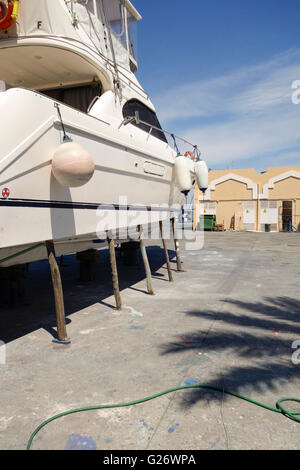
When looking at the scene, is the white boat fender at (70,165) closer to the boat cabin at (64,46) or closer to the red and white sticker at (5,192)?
the red and white sticker at (5,192)

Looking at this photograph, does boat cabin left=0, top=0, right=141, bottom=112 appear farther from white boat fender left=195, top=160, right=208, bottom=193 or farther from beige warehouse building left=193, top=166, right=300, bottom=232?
beige warehouse building left=193, top=166, right=300, bottom=232

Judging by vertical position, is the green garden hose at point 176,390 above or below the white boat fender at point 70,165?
below

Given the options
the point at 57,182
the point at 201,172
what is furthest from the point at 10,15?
the point at 201,172

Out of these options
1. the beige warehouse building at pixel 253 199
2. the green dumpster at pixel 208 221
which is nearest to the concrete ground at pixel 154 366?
the green dumpster at pixel 208 221

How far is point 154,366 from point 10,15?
17.1ft

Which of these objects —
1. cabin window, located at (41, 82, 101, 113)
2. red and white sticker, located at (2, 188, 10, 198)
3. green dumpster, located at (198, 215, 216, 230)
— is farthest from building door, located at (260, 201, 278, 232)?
red and white sticker, located at (2, 188, 10, 198)

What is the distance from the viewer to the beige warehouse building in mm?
24328

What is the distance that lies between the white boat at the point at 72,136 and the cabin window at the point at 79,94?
2 centimetres

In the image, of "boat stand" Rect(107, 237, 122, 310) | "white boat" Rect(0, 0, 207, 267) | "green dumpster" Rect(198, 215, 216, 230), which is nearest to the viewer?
"white boat" Rect(0, 0, 207, 267)

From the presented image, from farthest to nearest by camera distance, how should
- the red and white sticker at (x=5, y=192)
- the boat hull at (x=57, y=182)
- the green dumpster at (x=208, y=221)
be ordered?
the green dumpster at (x=208, y=221) < the boat hull at (x=57, y=182) < the red and white sticker at (x=5, y=192)

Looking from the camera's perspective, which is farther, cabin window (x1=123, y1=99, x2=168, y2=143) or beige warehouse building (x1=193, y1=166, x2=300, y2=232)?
beige warehouse building (x1=193, y1=166, x2=300, y2=232)

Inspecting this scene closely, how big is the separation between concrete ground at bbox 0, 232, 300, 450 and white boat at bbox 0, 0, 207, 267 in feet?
4.62

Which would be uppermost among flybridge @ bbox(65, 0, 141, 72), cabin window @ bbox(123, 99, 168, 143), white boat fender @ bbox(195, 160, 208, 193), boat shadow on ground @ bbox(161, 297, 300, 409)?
flybridge @ bbox(65, 0, 141, 72)

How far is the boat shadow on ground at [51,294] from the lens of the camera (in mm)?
5270
